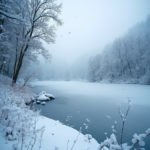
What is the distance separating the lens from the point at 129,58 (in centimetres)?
4066

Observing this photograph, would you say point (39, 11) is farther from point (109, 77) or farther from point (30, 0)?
point (109, 77)

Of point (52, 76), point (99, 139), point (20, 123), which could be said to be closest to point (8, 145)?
point (20, 123)

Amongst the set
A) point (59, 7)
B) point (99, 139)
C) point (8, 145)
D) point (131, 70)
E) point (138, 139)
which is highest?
point (59, 7)

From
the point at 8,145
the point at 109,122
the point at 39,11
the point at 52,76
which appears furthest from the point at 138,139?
the point at 52,76

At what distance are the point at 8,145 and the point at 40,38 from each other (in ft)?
33.9

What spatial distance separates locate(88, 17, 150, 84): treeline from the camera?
114 ft

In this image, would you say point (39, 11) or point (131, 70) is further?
point (131, 70)

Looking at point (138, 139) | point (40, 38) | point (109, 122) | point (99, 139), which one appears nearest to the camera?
point (138, 139)

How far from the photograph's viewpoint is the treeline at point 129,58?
3469 cm

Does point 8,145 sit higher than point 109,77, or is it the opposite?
point 109,77

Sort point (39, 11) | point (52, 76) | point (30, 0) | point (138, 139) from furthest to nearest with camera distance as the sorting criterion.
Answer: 1. point (52, 76)
2. point (39, 11)
3. point (30, 0)
4. point (138, 139)

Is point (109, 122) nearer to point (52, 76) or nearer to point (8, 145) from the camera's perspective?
point (8, 145)

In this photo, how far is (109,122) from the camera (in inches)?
283

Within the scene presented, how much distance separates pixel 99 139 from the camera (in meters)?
5.21
